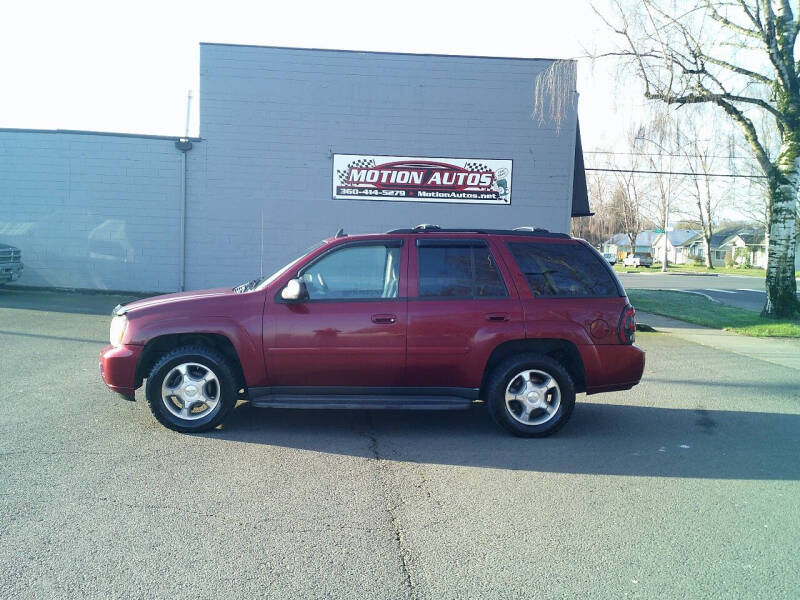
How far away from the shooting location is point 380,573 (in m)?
3.80

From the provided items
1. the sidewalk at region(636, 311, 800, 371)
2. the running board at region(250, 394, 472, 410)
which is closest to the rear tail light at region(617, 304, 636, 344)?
the running board at region(250, 394, 472, 410)

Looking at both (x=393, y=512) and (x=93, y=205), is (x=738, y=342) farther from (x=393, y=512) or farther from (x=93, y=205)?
(x=93, y=205)

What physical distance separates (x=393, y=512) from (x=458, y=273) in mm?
2622

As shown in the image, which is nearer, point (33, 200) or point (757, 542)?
point (757, 542)

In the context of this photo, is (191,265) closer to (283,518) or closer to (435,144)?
(435,144)

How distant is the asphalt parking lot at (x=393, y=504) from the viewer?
3.75 m

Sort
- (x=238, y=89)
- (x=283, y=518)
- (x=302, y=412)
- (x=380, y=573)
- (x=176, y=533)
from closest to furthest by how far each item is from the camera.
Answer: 1. (x=380, y=573)
2. (x=176, y=533)
3. (x=283, y=518)
4. (x=302, y=412)
5. (x=238, y=89)

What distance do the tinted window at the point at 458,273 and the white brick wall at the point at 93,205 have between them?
1360 cm

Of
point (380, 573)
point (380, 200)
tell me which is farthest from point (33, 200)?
point (380, 573)

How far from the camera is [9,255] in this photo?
57.5ft

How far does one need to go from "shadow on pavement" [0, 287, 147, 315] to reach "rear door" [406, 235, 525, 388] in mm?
11148

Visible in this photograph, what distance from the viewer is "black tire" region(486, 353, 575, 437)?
643 centimetres

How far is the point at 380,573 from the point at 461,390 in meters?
2.83

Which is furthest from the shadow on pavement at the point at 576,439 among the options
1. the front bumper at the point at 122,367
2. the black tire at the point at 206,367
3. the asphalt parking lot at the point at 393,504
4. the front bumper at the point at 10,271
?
the front bumper at the point at 10,271
